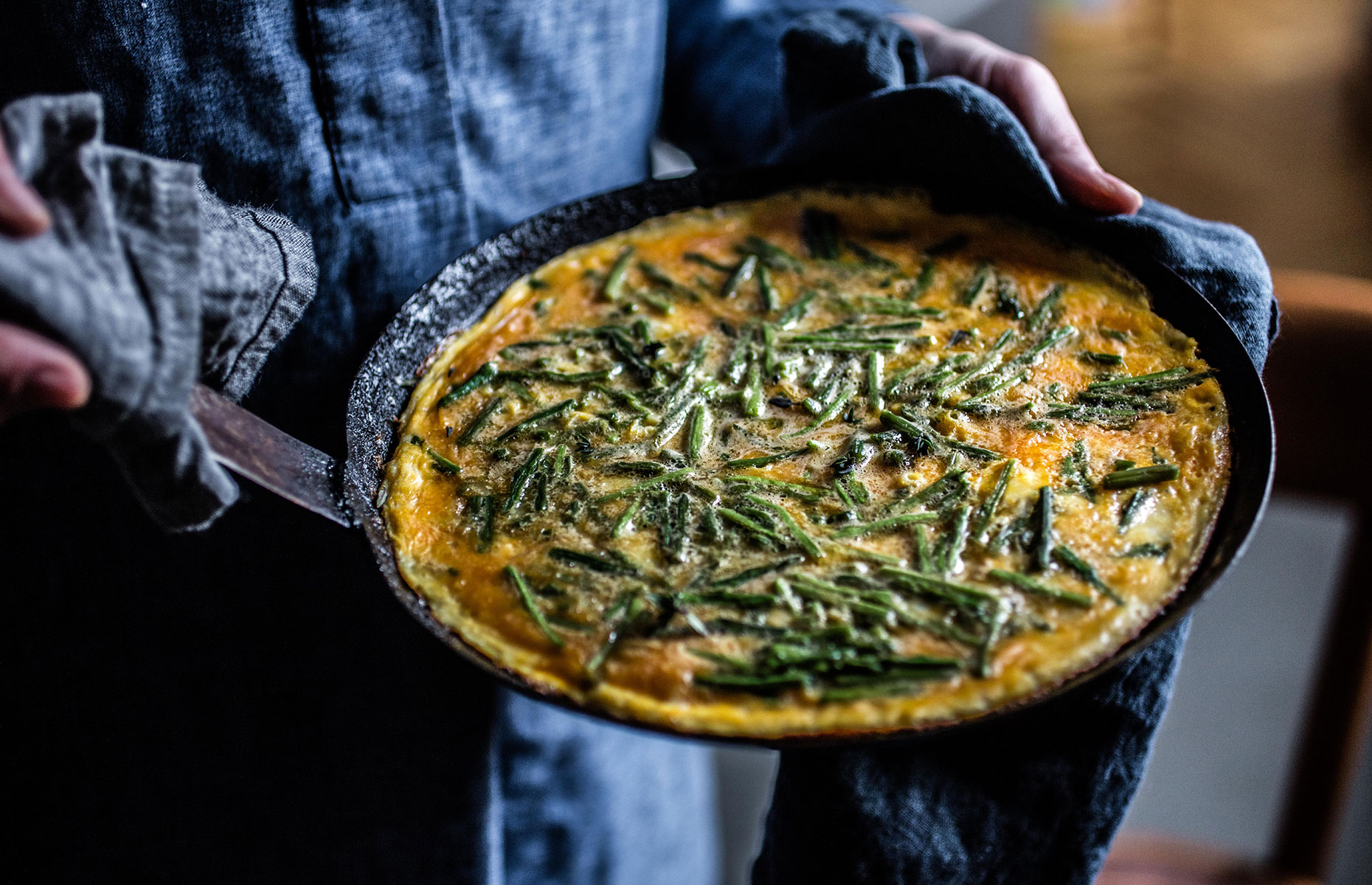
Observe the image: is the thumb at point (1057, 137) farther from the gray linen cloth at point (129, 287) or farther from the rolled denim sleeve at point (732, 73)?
the gray linen cloth at point (129, 287)

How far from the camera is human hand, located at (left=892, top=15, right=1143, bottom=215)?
4.60 feet

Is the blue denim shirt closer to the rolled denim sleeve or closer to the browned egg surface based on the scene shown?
the rolled denim sleeve

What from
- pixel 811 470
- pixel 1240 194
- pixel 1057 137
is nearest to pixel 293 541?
pixel 811 470

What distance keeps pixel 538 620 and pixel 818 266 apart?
76 cm

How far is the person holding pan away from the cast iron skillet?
0.14 meters

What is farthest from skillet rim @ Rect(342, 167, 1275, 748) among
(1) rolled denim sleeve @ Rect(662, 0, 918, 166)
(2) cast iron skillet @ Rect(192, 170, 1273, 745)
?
(1) rolled denim sleeve @ Rect(662, 0, 918, 166)

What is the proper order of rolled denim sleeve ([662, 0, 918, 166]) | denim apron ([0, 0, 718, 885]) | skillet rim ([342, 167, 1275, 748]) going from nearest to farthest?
1. skillet rim ([342, 167, 1275, 748])
2. denim apron ([0, 0, 718, 885])
3. rolled denim sleeve ([662, 0, 918, 166])

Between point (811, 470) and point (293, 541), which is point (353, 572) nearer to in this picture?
point (293, 541)

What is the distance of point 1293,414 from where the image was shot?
1.63 m

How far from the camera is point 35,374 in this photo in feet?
2.84

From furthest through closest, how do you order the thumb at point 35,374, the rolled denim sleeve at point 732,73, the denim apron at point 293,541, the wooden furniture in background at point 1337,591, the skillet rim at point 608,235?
the rolled denim sleeve at point 732,73 < the wooden furniture in background at point 1337,591 < the denim apron at point 293,541 < the skillet rim at point 608,235 < the thumb at point 35,374

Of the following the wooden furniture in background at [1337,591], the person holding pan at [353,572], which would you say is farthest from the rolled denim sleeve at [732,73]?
the wooden furniture in background at [1337,591]

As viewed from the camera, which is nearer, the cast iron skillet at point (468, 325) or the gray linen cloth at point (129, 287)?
the gray linen cloth at point (129, 287)

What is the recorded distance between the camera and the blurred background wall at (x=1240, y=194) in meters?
3.18
